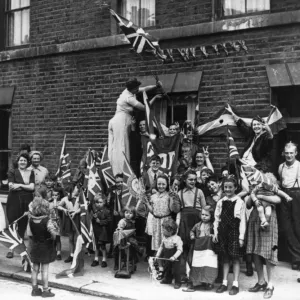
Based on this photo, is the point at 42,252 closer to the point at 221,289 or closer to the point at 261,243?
the point at 221,289

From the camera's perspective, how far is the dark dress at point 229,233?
6.15 meters

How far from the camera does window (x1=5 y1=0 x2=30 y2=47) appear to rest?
10695 millimetres

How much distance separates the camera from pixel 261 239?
20.2 ft

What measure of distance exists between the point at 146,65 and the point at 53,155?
8.87 feet

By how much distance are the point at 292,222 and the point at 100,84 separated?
4.37 metres

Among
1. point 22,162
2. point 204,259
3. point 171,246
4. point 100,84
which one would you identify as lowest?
point 204,259

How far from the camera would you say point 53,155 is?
9.98m

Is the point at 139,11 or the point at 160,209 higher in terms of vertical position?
the point at 139,11

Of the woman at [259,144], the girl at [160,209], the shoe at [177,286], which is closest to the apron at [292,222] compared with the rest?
the woman at [259,144]

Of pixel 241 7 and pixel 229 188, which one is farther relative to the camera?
pixel 241 7

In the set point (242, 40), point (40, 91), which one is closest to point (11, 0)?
point (40, 91)

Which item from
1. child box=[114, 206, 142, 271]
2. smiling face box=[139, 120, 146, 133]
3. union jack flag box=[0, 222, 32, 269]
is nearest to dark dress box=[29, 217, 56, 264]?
union jack flag box=[0, 222, 32, 269]

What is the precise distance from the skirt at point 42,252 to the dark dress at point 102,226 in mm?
1186

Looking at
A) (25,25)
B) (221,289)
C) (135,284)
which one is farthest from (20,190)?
(25,25)
